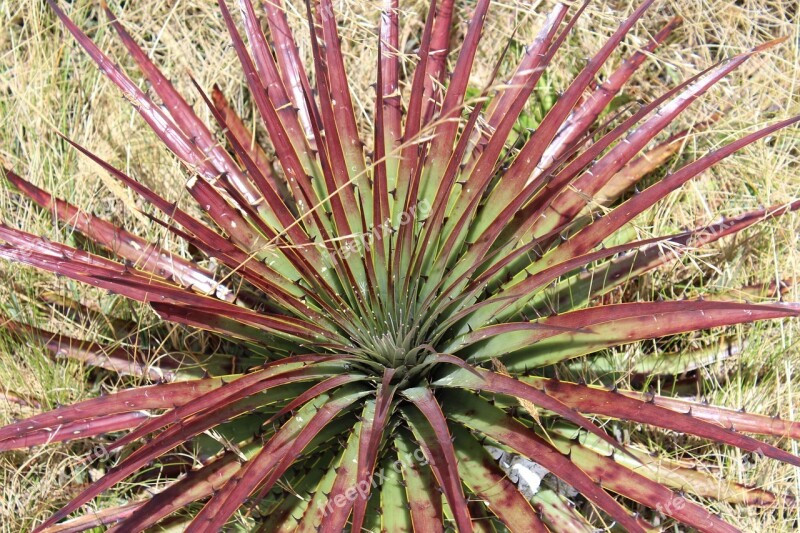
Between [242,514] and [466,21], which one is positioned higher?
[466,21]

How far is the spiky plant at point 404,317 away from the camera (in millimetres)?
1756

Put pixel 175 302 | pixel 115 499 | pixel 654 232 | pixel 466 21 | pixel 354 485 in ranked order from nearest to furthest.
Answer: pixel 354 485
pixel 175 302
pixel 115 499
pixel 654 232
pixel 466 21

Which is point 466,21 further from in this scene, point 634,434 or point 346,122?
point 634,434

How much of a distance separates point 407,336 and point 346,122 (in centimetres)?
62

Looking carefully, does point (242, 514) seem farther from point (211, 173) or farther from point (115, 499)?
point (211, 173)

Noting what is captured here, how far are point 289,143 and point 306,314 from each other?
459 millimetres

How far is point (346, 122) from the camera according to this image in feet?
6.77

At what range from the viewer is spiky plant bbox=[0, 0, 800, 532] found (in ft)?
5.76

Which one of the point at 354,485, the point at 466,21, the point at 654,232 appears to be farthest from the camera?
the point at 466,21

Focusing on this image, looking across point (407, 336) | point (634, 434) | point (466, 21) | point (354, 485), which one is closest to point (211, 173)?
point (407, 336)

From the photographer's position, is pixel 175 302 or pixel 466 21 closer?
pixel 175 302

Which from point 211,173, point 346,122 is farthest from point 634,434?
point 211,173

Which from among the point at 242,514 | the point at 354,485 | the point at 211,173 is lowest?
the point at 242,514

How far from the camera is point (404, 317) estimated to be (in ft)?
6.18
